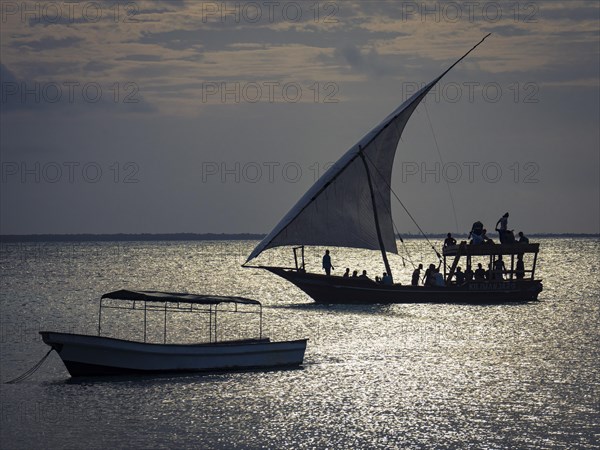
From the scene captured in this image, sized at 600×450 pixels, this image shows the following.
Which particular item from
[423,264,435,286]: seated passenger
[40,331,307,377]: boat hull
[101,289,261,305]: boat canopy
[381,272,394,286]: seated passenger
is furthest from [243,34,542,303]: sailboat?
[101,289,261,305]: boat canopy

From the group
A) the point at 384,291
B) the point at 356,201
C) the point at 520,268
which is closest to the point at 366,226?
the point at 356,201

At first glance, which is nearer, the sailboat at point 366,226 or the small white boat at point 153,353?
the small white boat at point 153,353

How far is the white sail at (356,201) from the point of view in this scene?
57.1m

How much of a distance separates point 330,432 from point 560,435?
6.17 m

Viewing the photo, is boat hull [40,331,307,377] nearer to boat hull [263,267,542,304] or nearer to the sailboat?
the sailboat

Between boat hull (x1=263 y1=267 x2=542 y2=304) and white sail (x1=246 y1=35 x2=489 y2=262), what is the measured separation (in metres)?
2.25

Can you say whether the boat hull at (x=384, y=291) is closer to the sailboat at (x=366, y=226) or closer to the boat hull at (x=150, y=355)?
the sailboat at (x=366, y=226)

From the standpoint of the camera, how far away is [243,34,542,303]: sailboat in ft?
189

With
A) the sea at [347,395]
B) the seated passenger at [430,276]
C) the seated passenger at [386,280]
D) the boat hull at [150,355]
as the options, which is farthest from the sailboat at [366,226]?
the boat hull at [150,355]

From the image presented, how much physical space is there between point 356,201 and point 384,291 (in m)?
5.26

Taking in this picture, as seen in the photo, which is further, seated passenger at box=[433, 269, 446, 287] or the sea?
seated passenger at box=[433, 269, 446, 287]

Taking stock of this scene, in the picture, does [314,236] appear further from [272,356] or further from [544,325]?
[272,356]

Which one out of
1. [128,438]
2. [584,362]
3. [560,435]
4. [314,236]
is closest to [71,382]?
[128,438]

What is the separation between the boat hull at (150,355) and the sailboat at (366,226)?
63.3 feet
